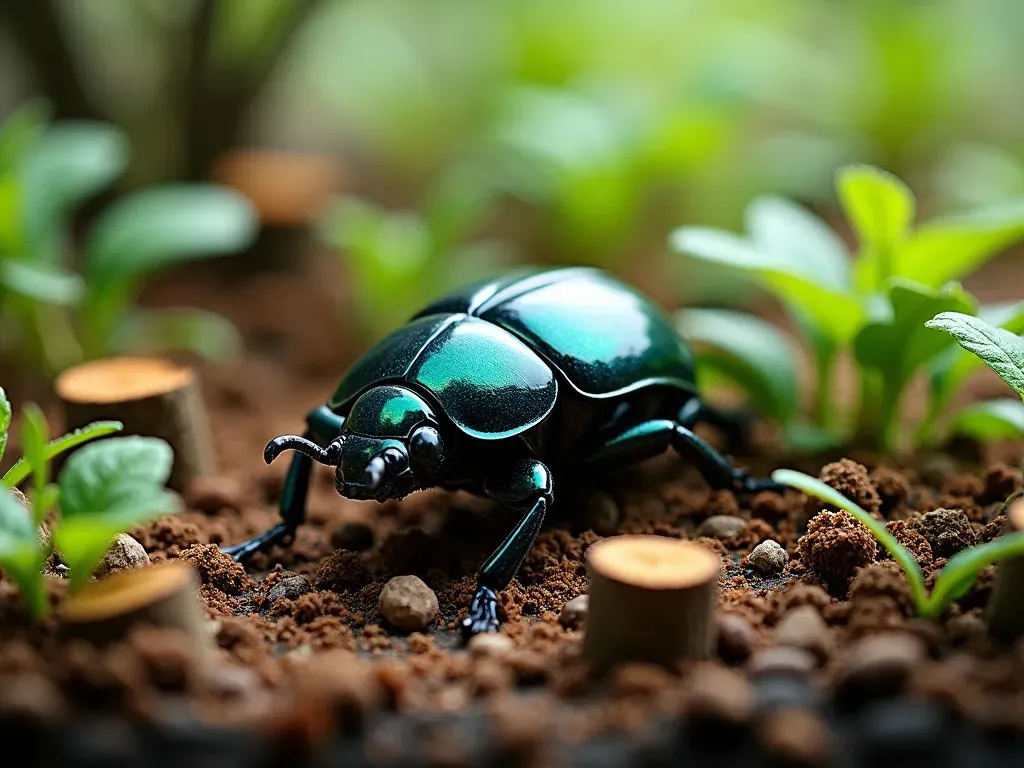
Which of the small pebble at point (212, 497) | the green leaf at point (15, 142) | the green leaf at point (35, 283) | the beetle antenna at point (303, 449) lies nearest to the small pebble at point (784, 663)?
the beetle antenna at point (303, 449)

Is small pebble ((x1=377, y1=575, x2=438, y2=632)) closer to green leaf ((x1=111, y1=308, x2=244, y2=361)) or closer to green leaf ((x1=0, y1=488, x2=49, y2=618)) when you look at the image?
green leaf ((x1=0, y1=488, x2=49, y2=618))

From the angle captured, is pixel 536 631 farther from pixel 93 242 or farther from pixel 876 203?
pixel 93 242

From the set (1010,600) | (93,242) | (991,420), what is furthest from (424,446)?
(93,242)

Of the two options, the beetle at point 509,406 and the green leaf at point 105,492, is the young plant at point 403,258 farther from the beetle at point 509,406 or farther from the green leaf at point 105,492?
the green leaf at point 105,492

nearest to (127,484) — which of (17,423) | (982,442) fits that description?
(17,423)

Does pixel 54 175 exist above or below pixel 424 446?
above

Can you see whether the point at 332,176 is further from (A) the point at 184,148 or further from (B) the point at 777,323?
(B) the point at 777,323
